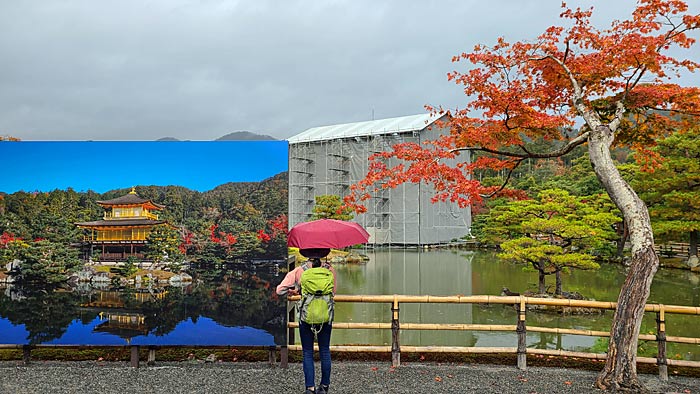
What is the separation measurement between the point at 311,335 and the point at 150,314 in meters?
1.60

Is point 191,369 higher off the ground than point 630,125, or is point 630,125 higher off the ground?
point 630,125

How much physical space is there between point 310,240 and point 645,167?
363 cm

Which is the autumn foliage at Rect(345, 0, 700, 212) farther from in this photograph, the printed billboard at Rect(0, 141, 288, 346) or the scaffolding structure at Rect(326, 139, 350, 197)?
the scaffolding structure at Rect(326, 139, 350, 197)

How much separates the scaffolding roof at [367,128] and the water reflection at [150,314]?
25.8ft

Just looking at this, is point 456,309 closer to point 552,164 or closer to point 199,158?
point 199,158

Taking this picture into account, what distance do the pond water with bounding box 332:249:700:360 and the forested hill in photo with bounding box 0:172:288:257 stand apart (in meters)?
3.39

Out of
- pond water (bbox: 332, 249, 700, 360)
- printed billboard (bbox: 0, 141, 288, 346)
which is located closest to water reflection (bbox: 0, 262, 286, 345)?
printed billboard (bbox: 0, 141, 288, 346)

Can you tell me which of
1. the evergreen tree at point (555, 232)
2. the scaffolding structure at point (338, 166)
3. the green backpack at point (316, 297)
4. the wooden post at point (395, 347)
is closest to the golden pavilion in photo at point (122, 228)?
the green backpack at point (316, 297)

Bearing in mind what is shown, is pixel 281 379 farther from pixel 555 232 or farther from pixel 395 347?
pixel 555 232

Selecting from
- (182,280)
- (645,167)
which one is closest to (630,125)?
→ (645,167)

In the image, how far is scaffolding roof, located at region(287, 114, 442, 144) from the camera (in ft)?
39.6

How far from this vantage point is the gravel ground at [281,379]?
339cm

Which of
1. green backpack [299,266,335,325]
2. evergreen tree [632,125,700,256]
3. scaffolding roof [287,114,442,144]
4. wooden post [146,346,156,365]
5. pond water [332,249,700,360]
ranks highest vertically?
scaffolding roof [287,114,442,144]

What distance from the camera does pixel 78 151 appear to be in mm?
4105
